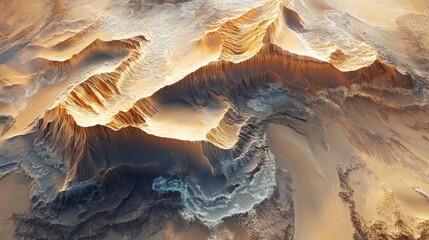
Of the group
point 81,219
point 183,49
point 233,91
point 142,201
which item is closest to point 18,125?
point 81,219

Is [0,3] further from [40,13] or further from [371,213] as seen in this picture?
[371,213]

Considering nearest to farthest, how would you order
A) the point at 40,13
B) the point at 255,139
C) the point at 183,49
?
the point at 255,139 → the point at 183,49 → the point at 40,13

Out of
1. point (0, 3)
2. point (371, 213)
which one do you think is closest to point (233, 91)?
point (371, 213)

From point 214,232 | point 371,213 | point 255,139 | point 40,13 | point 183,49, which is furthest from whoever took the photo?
point 40,13

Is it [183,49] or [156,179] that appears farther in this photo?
[183,49]

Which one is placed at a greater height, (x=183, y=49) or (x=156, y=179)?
(x=183, y=49)

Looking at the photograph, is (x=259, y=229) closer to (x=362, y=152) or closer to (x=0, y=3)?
(x=362, y=152)

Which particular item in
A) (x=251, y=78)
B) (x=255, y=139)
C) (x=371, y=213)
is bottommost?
(x=371, y=213)
